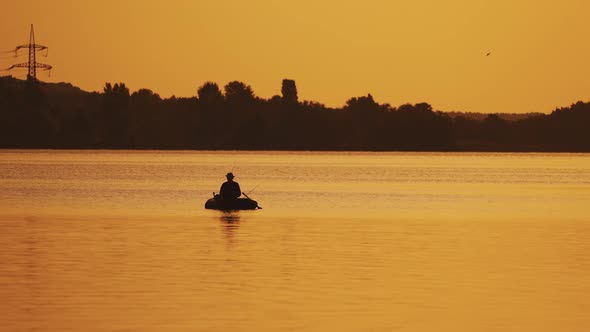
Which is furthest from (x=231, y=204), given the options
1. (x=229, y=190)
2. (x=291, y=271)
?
(x=291, y=271)

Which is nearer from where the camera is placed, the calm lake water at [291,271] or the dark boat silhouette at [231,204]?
the calm lake water at [291,271]

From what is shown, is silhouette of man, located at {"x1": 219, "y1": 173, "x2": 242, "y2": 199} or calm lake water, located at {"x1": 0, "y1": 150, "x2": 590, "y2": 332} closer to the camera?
calm lake water, located at {"x1": 0, "y1": 150, "x2": 590, "y2": 332}

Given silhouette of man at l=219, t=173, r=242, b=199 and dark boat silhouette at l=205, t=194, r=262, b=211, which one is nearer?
silhouette of man at l=219, t=173, r=242, b=199

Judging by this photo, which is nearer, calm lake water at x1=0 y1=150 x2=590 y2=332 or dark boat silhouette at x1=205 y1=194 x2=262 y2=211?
calm lake water at x1=0 y1=150 x2=590 y2=332

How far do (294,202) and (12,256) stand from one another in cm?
4176

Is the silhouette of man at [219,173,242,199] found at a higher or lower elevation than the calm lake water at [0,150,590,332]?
higher

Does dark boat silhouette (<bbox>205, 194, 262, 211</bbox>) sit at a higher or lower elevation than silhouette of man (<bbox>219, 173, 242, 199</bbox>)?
lower

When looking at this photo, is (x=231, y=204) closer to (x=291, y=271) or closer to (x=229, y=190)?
(x=229, y=190)

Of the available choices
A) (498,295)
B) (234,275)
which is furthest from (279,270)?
(498,295)

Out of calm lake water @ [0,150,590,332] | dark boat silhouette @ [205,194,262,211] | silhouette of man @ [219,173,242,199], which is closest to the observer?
calm lake water @ [0,150,590,332]

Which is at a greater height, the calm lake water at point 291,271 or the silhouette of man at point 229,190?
the silhouette of man at point 229,190

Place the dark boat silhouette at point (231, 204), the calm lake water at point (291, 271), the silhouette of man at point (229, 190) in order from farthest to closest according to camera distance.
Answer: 1. the dark boat silhouette at point (231, 204)
2. the silhouette of man at point (229, 190)
3. the calm lake water at point (291, 271)

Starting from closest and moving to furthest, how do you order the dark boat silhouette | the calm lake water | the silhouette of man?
the calm lake water, the silhouette of man, the dark boat silhouette

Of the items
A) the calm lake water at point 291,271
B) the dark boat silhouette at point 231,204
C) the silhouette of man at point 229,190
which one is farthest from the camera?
the dark boat silhouette at point 231,204
